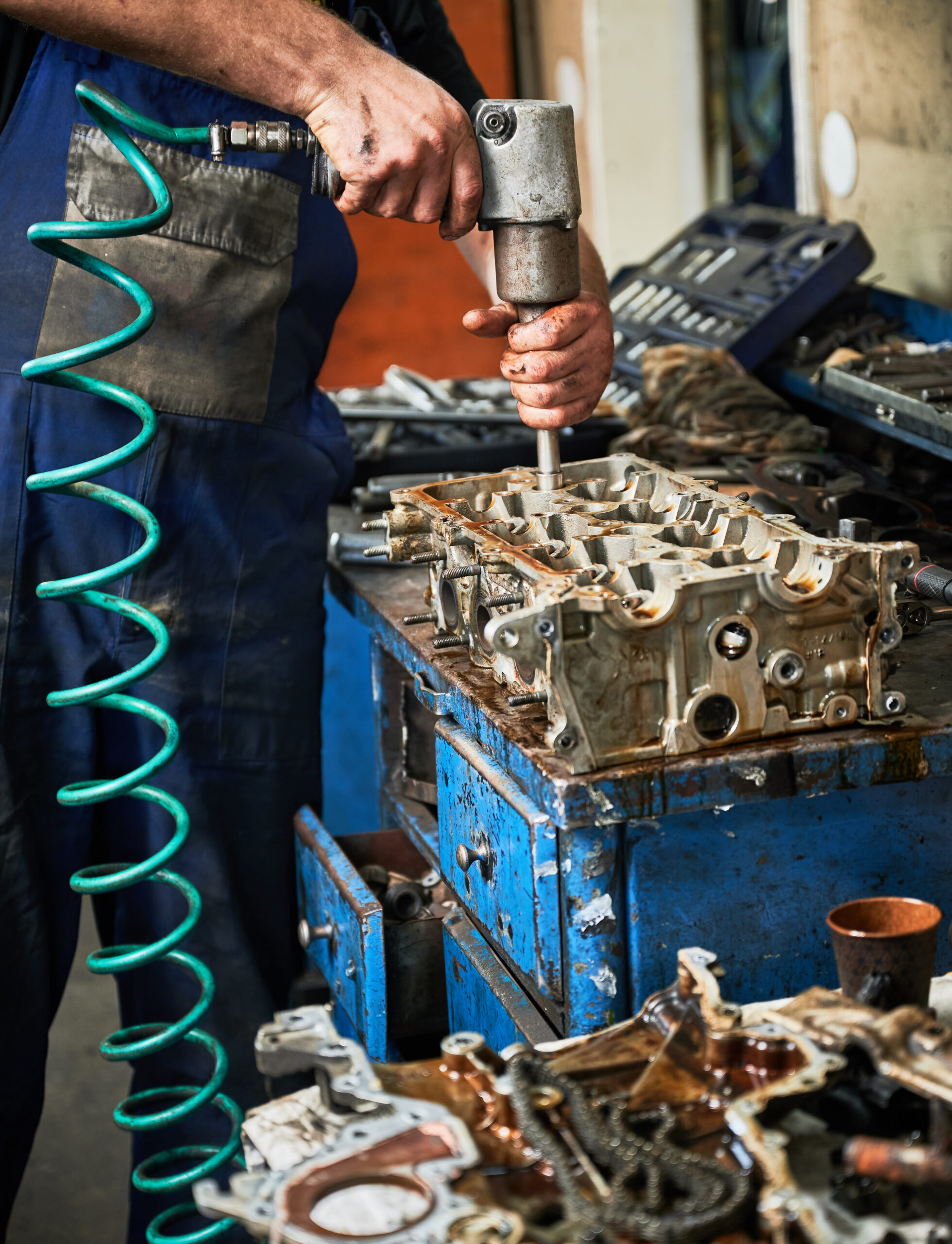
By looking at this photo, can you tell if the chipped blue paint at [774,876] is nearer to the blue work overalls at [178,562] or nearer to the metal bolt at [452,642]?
the metal bolt at [452,642]

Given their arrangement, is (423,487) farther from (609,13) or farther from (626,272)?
(609,13)

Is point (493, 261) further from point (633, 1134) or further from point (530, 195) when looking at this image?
point (633, 1134)

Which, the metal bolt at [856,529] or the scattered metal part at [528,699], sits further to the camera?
the metal bolt at [856,529]

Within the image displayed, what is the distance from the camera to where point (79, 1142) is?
8.35ft

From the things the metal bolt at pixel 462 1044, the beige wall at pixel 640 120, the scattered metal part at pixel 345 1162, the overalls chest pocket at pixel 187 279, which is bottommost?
the scattered metal part at pixel 345 1162

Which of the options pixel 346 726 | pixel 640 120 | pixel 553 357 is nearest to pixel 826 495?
pixel 553 357

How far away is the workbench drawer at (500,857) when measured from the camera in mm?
1229

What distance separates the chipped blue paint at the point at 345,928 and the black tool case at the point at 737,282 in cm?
128

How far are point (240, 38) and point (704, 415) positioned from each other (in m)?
1.21

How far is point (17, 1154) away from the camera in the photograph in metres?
1.83

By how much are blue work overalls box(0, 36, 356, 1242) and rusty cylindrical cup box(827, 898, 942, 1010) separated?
1024 mm

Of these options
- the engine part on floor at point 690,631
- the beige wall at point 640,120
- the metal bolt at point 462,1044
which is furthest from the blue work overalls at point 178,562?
the beige wall at point 640,120

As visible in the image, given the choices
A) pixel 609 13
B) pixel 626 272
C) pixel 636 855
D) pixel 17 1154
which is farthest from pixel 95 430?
pixel 609 13

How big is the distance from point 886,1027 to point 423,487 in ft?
2.88
